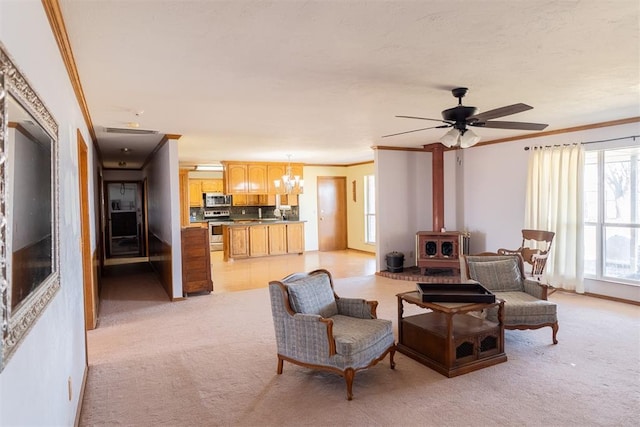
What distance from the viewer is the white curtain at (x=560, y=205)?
5344 millimetres

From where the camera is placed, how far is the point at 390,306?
496cm

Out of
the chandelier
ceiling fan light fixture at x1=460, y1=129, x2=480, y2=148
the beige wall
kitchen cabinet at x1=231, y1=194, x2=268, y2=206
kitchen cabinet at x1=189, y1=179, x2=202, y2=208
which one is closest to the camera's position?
ceiling fan light fixture at x1=460, y1=129, x2=480, y2=148

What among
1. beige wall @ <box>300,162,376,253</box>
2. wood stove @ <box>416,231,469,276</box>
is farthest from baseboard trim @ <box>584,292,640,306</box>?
beige wall @ <box>300,162,376,253</box>

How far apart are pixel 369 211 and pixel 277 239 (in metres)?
2.39

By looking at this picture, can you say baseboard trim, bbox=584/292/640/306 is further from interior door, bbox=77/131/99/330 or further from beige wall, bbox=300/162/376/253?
interior door, bbox=77/131/99/330

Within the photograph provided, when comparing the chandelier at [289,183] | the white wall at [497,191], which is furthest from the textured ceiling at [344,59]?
the chandelier at [289,183]

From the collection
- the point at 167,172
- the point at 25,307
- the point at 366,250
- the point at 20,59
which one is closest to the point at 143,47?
the point at 20,59

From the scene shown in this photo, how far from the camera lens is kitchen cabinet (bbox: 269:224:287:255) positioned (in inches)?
369

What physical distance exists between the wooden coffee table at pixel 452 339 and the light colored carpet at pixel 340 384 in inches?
3.3

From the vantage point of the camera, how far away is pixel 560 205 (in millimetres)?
5523

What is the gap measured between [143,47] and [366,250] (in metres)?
8.03

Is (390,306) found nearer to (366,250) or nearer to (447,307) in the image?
(447,307)

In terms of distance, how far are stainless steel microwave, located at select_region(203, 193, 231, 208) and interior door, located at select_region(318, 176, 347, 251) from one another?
2.66 metres

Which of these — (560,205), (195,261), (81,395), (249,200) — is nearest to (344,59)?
(81,395)
